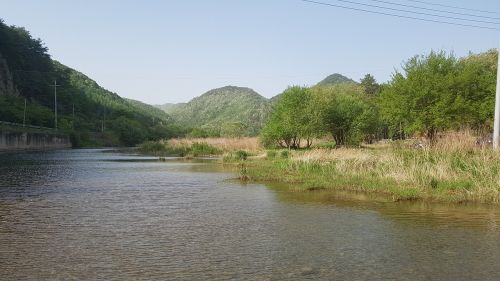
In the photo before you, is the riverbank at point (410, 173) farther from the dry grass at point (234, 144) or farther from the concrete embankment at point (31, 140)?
the concrete embankment at point (31, 140)

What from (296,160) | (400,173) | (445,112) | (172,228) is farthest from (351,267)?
(445,112)

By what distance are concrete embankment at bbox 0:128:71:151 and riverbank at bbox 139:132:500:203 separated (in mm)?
53284

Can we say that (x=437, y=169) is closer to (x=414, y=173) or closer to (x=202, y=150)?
(x=414, y=173)

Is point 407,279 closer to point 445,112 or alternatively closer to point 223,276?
point 223,276

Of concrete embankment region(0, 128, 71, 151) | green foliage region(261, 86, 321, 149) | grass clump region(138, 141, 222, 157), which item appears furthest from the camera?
concrete embankment region(0, 128, 71, 151)

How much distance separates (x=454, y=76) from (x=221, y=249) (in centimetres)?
4104

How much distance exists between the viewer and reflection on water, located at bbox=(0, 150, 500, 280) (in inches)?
330

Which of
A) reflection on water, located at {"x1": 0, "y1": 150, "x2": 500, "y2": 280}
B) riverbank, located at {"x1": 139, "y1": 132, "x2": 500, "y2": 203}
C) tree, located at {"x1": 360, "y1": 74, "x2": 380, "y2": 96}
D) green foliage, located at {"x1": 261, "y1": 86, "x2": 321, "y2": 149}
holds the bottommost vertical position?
Answer: reflection on water, located at {"x1": 0, "y1": 150, "x2": 500, "y2": 280}

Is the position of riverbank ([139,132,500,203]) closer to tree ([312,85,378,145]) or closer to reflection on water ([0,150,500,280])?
reflection on water ([0,150,500,280])

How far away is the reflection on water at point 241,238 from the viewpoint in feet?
27.5

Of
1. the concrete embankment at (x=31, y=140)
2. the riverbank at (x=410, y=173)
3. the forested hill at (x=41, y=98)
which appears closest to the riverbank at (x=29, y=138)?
the concrete embankment at (x=31, y=140)

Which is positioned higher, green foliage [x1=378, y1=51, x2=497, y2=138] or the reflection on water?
green foliage [x1=378, y1=51, x2=497, y2=138]

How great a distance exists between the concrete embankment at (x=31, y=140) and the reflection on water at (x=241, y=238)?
178 ft

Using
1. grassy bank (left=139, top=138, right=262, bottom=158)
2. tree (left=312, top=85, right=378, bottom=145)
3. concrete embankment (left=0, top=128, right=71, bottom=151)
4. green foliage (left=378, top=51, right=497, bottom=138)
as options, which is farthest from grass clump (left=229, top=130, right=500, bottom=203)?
concrete embankment (left=0, top=128, right=71, bottom=151)
